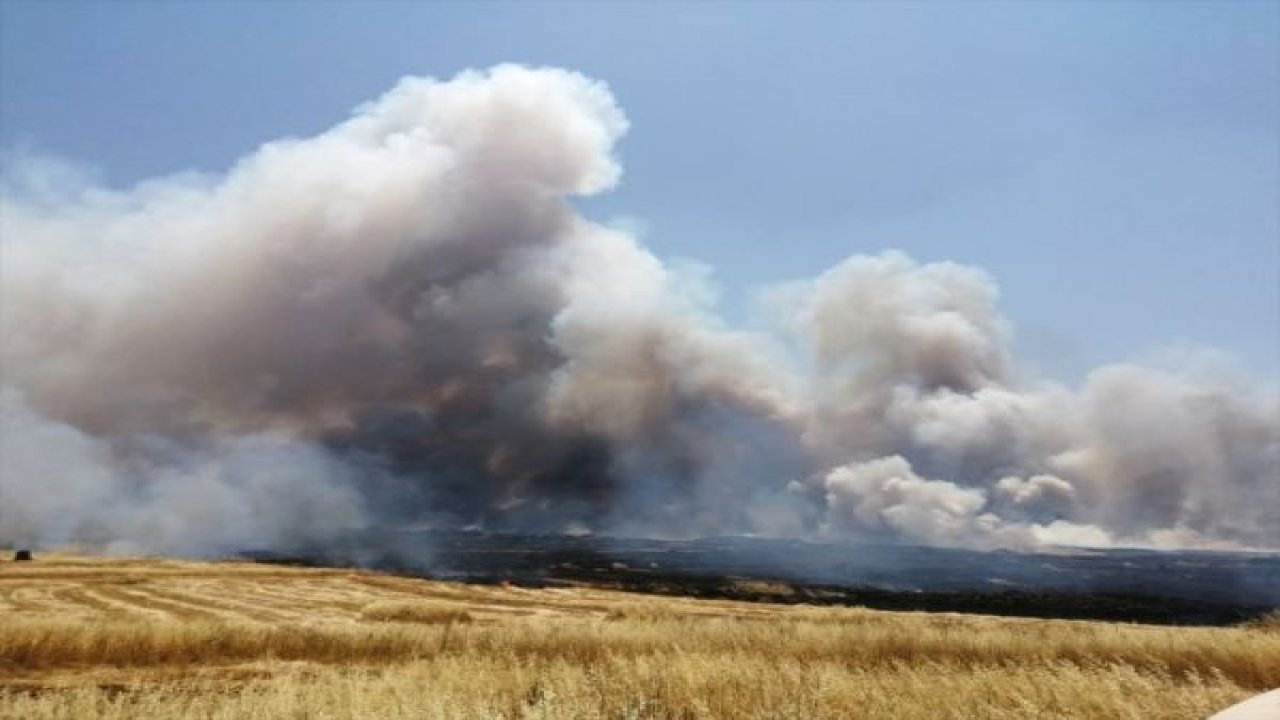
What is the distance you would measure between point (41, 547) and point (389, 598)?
372ft

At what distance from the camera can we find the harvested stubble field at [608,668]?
11516mm

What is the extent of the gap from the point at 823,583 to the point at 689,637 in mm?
102215

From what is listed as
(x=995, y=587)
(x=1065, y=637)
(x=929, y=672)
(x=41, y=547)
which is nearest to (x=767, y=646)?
(x=929, y=672)

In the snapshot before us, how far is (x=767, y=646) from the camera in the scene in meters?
21.2

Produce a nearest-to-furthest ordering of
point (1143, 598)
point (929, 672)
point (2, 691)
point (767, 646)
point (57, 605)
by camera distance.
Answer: point (929, 672) < point (2, 691) < point (767, 646) < point (57, 605) < point (1143, 598)

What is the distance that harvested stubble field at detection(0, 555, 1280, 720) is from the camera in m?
11.5

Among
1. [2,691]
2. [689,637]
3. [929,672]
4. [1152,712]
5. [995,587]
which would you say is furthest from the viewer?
[995,587]

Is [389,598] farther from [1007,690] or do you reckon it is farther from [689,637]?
[1007,690]

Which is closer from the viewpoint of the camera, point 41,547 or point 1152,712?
point 1152,712

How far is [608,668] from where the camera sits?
16906 mm

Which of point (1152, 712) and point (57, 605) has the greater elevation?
point (1152, 712)

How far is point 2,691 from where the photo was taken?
57.8ft

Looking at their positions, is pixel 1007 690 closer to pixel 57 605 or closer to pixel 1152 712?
pixel 1152 712

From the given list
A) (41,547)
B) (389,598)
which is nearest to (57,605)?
(389,598)
